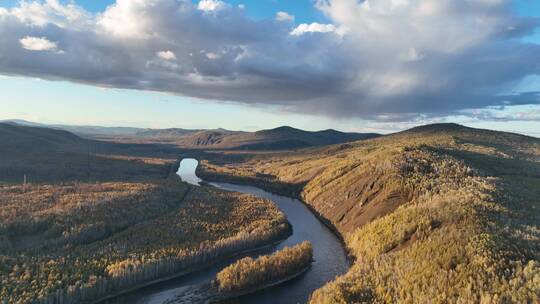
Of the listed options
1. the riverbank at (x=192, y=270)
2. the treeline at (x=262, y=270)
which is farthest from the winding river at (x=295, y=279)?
the treeline at (x=262, y=270)

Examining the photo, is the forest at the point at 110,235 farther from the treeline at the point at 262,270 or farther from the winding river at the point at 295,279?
the treeline at the point at 262,270

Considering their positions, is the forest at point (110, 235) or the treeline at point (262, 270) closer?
the forest at point (110, 235)

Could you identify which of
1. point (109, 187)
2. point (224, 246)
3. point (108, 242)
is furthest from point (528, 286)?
point (109, 187)

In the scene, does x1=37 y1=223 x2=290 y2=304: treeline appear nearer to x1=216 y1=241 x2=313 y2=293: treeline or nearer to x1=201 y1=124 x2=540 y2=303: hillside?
x1=216 y1=241 x2=313 y2=293: treeline

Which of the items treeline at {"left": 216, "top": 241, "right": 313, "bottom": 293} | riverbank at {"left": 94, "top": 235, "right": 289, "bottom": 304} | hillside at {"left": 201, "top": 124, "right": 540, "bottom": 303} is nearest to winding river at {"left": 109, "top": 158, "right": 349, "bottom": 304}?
riverbank at {"left": 94, "top": 235, "right": 289, "bottom": 304}

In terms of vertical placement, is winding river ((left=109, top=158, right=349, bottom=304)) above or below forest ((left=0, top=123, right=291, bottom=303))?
below

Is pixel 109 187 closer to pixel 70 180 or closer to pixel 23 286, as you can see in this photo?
pixel 70 180

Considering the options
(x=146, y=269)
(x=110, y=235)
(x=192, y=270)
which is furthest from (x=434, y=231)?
(x=110, y=235)
